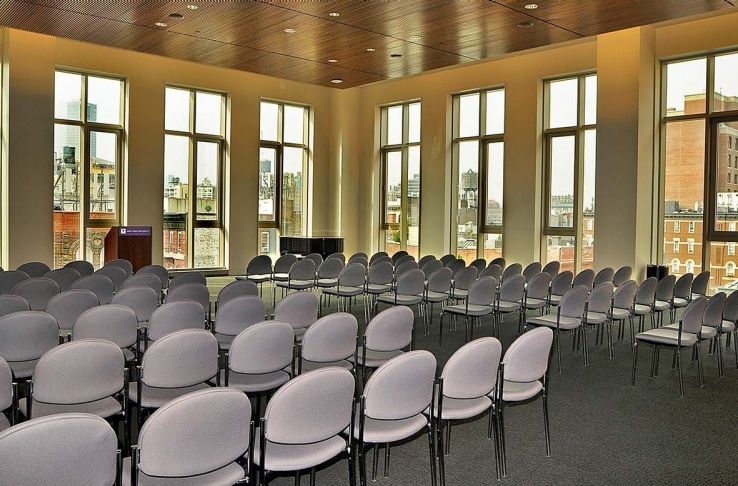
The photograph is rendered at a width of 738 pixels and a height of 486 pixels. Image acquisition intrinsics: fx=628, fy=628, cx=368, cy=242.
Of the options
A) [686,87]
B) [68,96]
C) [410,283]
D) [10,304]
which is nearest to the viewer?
[10,304]

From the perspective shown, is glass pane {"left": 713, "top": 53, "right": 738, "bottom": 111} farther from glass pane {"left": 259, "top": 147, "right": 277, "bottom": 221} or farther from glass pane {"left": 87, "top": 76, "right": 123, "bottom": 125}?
glass pane {"left": 87, "top": 76, "right": 123, "bottom": 125}

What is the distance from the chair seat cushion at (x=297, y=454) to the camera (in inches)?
117

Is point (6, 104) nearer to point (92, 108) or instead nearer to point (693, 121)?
point (92, 108)

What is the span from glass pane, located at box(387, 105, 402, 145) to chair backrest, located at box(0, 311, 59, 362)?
511 inches

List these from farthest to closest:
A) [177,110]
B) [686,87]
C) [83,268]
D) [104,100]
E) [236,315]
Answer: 1. [177,110]
2. [104,100]
3. [686,87]
4. [83,268]
5. [236,315]

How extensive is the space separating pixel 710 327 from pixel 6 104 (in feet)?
39.7

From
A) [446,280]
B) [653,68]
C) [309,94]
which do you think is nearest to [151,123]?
[309,94]

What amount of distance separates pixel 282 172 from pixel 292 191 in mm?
608

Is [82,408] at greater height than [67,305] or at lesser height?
lesser

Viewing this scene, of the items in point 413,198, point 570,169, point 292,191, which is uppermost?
point 570,169

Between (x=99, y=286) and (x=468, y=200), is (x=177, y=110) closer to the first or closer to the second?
(x=468, y=200)

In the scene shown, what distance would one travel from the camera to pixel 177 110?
577 inches

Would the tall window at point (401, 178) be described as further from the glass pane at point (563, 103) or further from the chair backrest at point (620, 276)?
the chair backrest at point (620, 276)

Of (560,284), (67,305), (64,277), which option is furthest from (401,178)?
(67,305)
